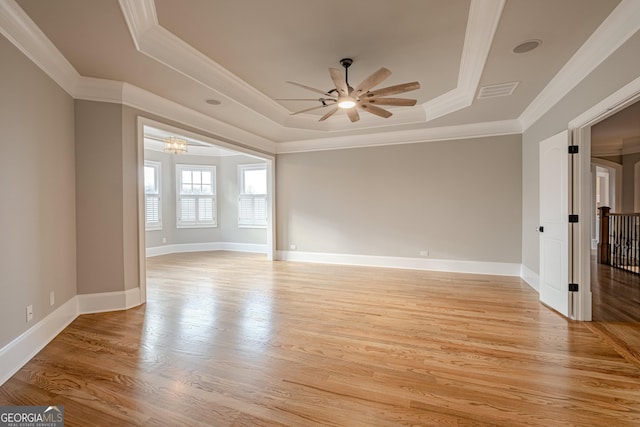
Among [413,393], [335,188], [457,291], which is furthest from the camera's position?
[335,188]

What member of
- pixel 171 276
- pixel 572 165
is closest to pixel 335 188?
pixel 171 276

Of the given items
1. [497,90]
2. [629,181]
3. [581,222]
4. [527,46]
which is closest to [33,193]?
[527,46]

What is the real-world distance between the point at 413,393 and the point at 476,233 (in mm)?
4363

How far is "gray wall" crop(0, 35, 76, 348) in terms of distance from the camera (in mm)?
2352

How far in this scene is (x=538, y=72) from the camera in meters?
3.40

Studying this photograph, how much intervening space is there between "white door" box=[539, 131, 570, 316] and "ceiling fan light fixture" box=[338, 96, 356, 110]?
97.4 inches

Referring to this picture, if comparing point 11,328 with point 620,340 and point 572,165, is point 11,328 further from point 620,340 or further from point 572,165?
point 572,165

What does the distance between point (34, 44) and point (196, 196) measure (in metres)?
6.12

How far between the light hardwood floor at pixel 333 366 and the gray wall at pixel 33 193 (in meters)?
0.56

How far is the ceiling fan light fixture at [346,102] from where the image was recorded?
126 inches

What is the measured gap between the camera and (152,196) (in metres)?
7.83

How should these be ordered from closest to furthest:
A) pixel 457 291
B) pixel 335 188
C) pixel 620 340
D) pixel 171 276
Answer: pixel 620 340 → pixel 457 291 → pixel 171 276 → pixel 335 188

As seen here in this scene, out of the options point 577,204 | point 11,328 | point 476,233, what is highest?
point 577,204

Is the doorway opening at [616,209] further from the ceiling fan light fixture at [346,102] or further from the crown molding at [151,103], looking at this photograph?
the crown molding at [151,103]
